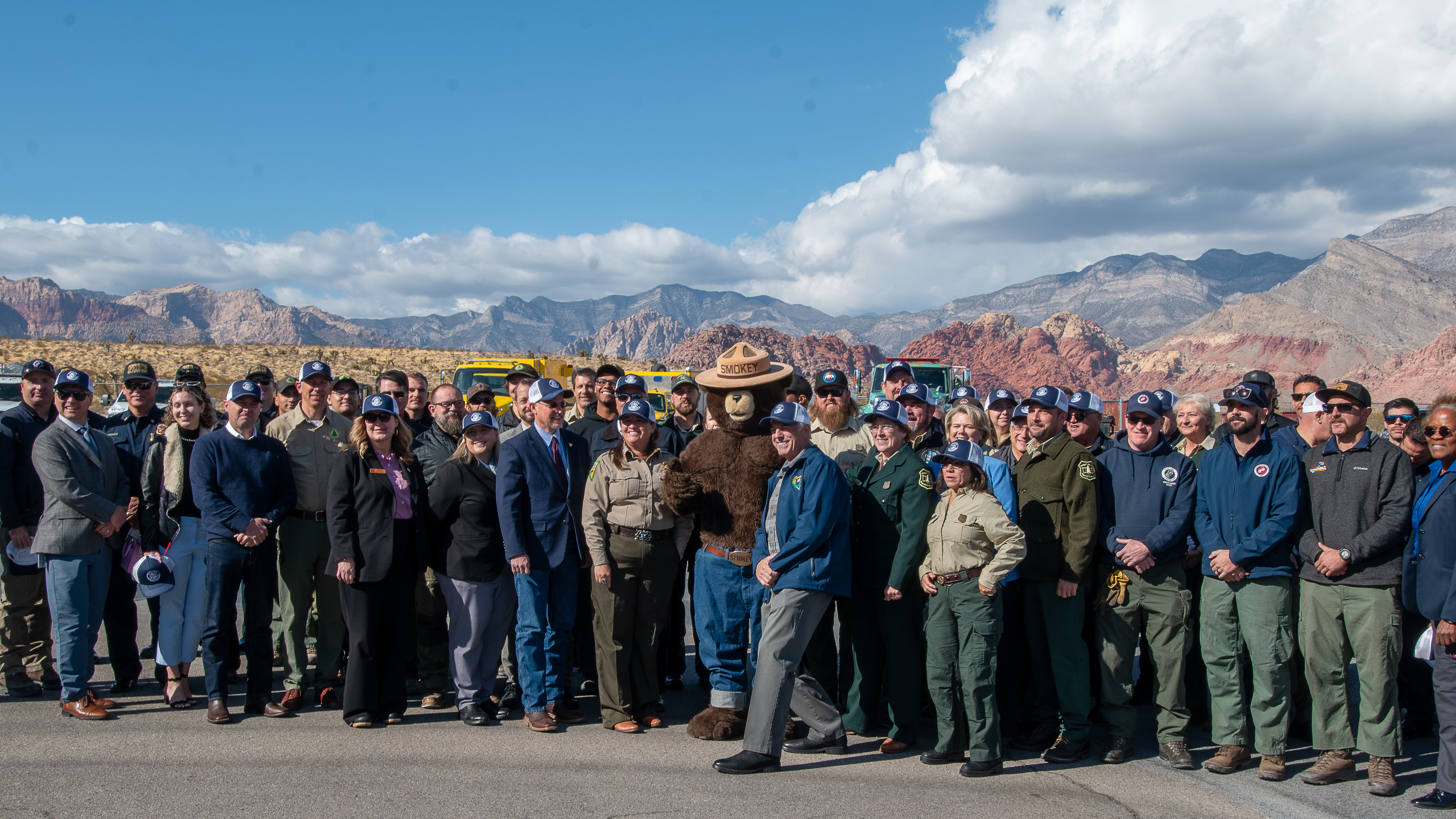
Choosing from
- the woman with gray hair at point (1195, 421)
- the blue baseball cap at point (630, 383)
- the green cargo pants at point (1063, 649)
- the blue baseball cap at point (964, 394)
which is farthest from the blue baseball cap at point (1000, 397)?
the blue baseball cap at point (630, 383)

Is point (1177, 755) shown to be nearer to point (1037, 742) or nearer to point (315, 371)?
point (1037, 742)

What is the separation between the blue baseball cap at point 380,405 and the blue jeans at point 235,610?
113 centimetres

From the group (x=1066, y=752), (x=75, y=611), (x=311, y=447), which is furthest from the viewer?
(x=311, y=447)

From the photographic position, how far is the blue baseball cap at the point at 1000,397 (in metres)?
7.11

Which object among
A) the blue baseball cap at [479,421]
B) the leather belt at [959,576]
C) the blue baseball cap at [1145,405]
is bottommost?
the leather belt at [959,576]

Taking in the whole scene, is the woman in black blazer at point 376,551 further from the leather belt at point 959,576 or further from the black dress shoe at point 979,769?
the black dress shoe at point 979,769

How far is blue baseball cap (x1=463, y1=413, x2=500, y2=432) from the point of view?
6.02 m

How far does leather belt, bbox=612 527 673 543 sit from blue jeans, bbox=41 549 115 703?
136 inches

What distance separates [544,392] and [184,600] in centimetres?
284

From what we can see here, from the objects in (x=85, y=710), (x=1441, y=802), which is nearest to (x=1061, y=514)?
(x=1441, y=802)

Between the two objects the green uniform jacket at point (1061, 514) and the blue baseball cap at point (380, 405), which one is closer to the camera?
the green uniform jacket at point (1061, 514)

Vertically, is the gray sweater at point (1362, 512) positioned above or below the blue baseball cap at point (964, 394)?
below

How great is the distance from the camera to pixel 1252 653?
5.21 m

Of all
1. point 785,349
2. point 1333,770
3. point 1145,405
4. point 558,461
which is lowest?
point 1333,770
